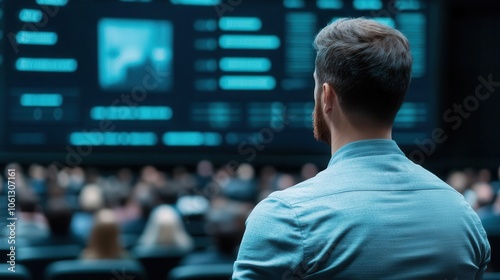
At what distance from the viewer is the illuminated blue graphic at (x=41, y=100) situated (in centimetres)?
829

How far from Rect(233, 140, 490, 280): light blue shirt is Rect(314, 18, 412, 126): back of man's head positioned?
5cm

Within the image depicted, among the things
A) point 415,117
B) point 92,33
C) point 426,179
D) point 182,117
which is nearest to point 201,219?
point 182,117

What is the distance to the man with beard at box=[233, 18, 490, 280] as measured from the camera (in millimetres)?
1014

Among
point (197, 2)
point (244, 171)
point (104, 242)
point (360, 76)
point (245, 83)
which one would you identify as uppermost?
point (360, 76)

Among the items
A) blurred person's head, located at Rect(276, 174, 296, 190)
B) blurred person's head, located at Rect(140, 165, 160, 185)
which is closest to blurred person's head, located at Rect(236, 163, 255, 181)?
blurred person's head, located at Rect(276, 174, 296, 190)

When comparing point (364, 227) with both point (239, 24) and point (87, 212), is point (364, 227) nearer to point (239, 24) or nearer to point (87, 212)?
point (87, 212)

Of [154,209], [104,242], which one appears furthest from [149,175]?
[104,242]

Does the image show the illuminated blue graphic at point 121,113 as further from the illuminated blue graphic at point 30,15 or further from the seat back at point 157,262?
the seat back at point 157,262

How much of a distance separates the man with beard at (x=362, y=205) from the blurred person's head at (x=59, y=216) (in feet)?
11.3

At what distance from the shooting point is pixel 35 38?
824 centimetres

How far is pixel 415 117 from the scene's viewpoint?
9070 mm

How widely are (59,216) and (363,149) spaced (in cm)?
363

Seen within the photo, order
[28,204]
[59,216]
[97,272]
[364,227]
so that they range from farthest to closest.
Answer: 1. [28,204]
2. [59,216]
3. [97,272]
4. [364,227]

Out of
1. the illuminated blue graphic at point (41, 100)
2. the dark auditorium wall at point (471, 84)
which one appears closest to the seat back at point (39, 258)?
the illuminated blue graphic at point (41, 100)
